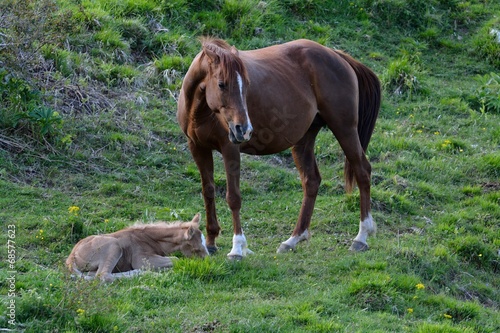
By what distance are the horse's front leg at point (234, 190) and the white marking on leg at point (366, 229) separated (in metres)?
1.61

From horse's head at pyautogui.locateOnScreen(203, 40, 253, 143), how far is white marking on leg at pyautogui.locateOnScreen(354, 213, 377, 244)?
2.39m

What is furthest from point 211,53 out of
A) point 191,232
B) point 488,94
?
point 488,94

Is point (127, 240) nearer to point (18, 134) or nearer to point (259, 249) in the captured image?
point (259, 249)

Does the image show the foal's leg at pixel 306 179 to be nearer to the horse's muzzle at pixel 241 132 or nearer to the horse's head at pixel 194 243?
the horse's head at pixel 194 243

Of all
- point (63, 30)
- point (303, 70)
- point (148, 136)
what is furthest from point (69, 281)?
point (63, 30)

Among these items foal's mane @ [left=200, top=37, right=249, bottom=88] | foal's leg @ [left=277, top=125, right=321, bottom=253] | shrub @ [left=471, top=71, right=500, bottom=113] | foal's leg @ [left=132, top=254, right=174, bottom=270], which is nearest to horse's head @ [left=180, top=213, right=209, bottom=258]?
foal's leg @ [left=132, top=254, right=174, bottom=270]

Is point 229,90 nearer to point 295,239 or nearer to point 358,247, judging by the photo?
point 295,239

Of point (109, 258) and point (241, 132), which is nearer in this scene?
point (241, 132)

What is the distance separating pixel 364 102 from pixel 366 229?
168 cm

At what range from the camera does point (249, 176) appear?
10.9 m

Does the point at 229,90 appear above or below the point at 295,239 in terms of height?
above

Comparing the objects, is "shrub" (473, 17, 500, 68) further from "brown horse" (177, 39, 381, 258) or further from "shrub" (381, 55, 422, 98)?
"brown horse" (177, 39, 381, 258)
